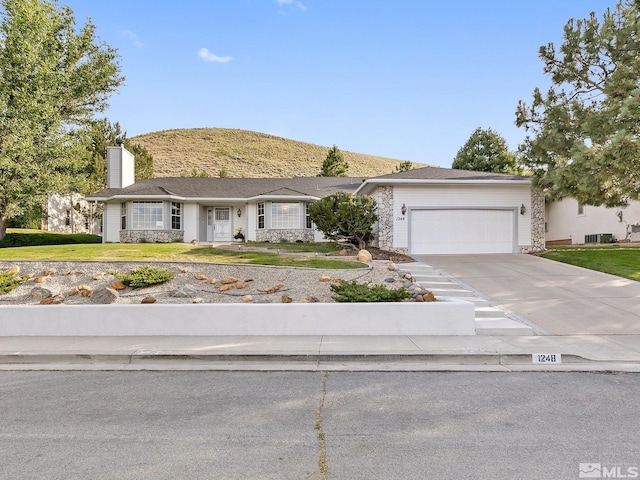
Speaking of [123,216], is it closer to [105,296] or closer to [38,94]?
[38,94]

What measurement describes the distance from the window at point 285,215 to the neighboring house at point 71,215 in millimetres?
16897

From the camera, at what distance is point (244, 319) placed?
7.96m

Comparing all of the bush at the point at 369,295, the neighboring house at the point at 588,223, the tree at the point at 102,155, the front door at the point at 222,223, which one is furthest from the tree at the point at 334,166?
the bush at the point at 369,295

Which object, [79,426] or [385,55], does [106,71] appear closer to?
[385,55]

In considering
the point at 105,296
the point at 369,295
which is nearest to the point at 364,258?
the point at 369,295

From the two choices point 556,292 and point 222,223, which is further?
point 222,223

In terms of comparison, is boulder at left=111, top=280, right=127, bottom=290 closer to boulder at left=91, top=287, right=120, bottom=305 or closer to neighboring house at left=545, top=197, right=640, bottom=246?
boulder at left=91, top=287, right=120, bottom=305

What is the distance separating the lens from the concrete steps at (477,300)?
7730 mm

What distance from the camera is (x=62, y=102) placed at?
897 inches

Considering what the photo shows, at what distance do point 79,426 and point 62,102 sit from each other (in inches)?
979

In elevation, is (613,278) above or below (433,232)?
below

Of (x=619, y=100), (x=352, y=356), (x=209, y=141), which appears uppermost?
(x=209, y=141)

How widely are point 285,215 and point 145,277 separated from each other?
12.7 metres

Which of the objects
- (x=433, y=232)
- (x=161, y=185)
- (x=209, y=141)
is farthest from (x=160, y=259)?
(x=209, y=141)
